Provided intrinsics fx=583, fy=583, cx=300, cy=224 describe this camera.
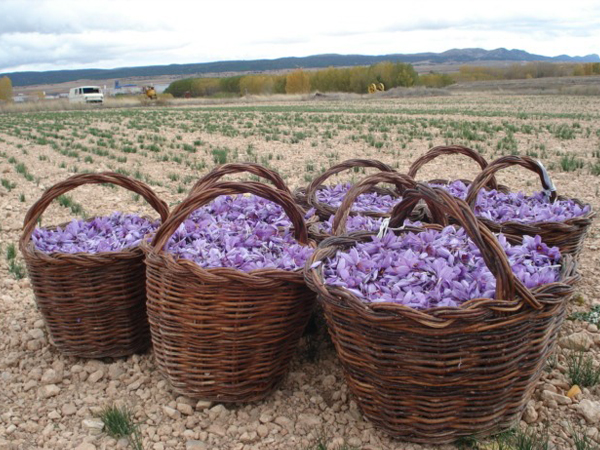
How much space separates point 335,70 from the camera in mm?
94250

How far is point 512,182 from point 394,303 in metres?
7.22

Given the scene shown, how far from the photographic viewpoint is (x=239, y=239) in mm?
2963

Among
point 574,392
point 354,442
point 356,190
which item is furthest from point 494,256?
point 574,392

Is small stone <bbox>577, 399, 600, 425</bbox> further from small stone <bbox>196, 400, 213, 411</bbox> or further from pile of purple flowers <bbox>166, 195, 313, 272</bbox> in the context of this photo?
small stone <bbox>196, 400, 213, 411</bbox>

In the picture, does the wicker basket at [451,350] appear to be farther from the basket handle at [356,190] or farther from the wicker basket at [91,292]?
the wicker basket at [91,292]

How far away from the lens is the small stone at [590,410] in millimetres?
2658

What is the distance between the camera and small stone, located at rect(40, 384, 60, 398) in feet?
10.0

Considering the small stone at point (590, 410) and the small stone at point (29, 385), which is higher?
the small stone at point (590, 410)

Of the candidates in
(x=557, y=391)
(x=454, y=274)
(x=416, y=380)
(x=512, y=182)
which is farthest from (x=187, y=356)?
(x=512, y=182)

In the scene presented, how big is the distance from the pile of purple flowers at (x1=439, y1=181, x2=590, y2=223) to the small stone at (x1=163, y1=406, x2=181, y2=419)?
188 centimetres

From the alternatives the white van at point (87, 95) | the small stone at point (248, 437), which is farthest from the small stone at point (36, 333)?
the white van at point (87, 95)

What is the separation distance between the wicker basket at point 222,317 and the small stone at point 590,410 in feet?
4.45

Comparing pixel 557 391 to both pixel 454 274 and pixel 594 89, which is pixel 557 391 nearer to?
pixel 454 274

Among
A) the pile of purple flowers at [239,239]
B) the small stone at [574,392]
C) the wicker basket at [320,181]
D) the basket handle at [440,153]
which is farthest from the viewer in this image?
the basket handle at [440,153]
